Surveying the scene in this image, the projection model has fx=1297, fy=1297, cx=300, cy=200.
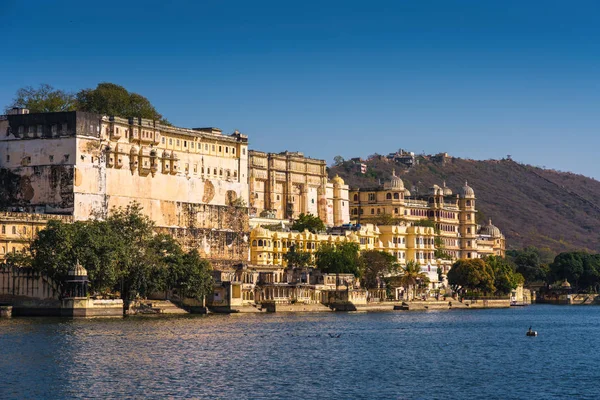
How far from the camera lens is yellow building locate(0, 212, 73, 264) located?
3917 inches

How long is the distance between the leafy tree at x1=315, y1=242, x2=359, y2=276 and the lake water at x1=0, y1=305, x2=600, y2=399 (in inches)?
1161

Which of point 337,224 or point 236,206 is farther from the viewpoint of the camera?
point 337,224

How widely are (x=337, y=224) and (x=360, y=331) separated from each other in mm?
71245

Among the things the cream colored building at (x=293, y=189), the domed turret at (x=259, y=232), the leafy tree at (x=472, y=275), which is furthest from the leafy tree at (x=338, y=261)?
the leafy tree at (x=472, y=275)

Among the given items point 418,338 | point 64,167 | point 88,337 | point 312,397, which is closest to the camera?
point 312,397

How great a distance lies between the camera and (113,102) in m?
128

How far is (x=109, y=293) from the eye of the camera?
9912 cm

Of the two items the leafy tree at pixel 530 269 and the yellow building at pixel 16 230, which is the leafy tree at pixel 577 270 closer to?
the leafy tree at pixel 530 269

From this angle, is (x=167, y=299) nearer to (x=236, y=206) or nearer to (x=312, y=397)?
(x=236, y=206)

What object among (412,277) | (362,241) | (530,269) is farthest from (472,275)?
(530,269)

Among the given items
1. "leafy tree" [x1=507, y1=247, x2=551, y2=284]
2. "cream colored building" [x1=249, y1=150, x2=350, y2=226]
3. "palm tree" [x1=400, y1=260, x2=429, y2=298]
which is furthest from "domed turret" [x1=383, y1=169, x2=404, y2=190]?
"leafy tree" [x1=507, y1=247, x2=551, y2=284]

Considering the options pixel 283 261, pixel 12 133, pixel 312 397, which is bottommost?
pixel 312 397

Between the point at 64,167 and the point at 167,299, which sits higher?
the point at 64,167

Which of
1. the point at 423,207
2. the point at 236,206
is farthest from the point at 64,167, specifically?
the point at 423,207
